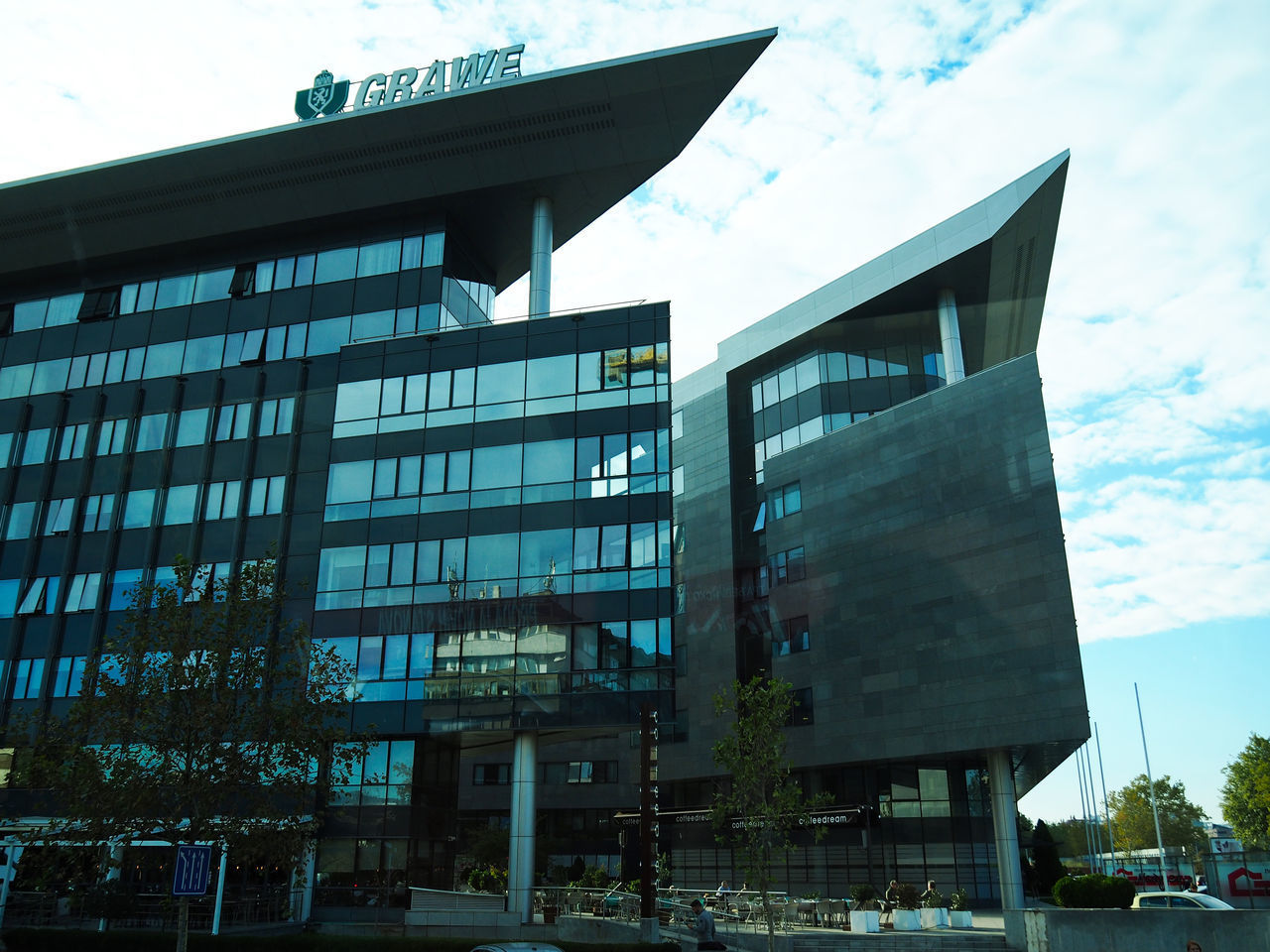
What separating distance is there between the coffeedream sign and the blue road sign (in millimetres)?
34368

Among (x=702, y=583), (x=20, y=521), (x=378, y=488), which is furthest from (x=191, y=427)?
(x=702, y=583)

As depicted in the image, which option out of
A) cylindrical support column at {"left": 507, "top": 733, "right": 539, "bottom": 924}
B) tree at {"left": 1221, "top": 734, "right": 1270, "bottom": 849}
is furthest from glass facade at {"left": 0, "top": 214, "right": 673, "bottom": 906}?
tree at {"left": 1221, "top": 734, "right": 1270, "bottom": 849}

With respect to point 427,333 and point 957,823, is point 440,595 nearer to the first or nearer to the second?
point 427,333

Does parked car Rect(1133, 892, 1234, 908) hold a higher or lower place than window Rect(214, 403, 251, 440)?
lower

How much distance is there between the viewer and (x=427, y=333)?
4306cm

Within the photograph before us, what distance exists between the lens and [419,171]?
4516cm

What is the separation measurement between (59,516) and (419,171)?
23854 millimetres

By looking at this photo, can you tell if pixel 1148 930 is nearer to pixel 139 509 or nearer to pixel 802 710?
pixel 802 710

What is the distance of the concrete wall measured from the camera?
78.2 ft

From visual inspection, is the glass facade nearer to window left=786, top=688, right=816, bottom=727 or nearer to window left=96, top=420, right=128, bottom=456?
window left=96, top=420, right=128, bottom=456

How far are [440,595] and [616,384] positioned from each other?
425 inches

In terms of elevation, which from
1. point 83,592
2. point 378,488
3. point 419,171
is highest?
point 419,171

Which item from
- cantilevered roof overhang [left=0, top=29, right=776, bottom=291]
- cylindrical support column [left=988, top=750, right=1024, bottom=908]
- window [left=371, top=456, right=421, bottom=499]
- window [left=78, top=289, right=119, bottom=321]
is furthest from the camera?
window [left=78, top=289, right=119, bottom=321]

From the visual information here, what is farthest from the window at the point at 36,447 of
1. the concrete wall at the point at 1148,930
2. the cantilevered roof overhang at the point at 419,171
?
the concrete wall at the point at 1148,930
